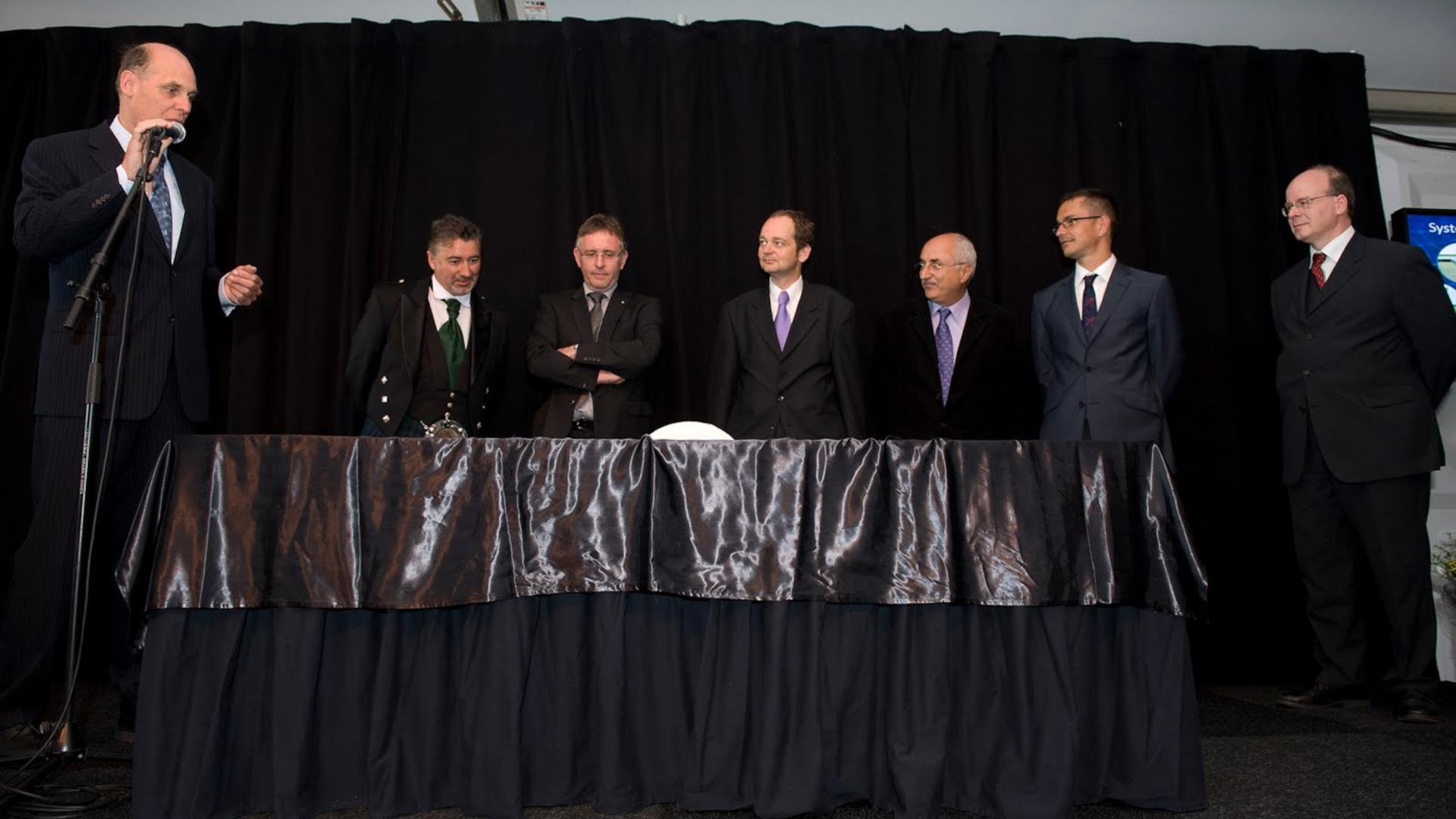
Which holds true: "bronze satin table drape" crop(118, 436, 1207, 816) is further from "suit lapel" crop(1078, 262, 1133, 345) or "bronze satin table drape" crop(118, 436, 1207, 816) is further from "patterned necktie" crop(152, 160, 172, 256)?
"suit lapel" crop(1078, 262, 1133, 345)

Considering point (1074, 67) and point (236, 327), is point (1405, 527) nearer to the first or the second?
point (1074, 67)

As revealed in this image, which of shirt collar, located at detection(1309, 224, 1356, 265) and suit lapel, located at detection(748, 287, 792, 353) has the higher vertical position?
shirt collar, located at detection(1309, 224, 1356, 265)

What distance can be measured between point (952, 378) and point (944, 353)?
11 centimetres

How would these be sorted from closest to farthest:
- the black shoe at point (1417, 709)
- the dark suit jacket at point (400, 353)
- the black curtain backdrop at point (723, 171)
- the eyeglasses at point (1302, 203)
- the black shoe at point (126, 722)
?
the black shoe at point (126, 722) < the black shoe at point (1417, 709) < the dark suit jacket at point (400, 353) < the eyeglasses at point (1302, 203) < the black curtain backdrop at point (723, 171)

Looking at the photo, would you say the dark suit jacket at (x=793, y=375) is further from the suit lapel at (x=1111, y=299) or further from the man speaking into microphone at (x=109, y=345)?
the man speaking into microphone at (x=109, y=345)

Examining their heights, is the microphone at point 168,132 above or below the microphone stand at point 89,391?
above

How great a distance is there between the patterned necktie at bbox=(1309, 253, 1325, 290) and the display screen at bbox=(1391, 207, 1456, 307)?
4.53 ft

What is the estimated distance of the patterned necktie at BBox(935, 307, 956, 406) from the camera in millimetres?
3529

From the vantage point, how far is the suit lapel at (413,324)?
326cm

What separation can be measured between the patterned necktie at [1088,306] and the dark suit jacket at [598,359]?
1540 millimetres

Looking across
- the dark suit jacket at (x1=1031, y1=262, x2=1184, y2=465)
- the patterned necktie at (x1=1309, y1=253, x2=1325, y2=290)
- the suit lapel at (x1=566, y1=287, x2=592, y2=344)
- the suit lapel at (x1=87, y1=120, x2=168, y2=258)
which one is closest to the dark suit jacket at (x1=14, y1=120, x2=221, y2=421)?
the suit lapel at (x1=87, y1=120, x2=168, y2=258)

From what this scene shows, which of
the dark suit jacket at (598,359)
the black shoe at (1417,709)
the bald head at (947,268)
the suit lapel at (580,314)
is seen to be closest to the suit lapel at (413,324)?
the dark suit jacket at (598,359)

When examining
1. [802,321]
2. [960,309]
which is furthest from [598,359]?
[960,309]

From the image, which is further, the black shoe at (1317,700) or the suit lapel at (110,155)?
the black shoe at (1317,700)
